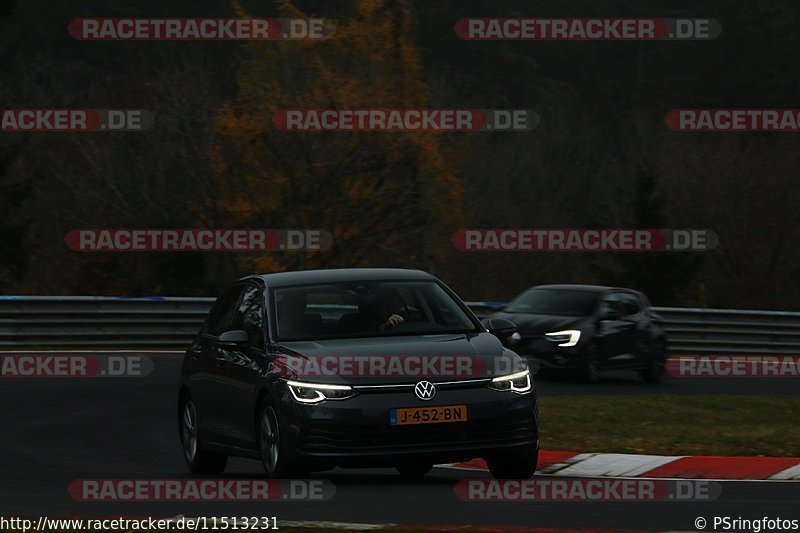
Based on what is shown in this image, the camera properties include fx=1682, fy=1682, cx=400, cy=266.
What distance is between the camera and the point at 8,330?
27609 mm

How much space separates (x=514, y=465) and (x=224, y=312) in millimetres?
3031

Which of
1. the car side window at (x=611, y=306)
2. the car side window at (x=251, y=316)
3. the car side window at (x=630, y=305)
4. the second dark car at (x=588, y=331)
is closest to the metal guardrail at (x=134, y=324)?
the car side window at (x=630, y=305)

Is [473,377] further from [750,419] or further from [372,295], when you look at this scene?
[750,419]

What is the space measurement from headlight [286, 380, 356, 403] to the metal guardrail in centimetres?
1713

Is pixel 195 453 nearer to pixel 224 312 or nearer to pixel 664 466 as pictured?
pixel 224 312

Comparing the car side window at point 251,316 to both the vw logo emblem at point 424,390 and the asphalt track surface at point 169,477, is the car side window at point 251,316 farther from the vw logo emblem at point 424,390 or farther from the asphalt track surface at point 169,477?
the vw logo emblem at point 424,390

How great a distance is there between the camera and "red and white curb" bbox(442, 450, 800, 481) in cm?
1284

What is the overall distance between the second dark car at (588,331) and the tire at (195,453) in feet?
33.8

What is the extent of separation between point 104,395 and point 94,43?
1679 inches

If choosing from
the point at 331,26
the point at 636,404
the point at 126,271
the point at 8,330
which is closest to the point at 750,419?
the point at 636,404

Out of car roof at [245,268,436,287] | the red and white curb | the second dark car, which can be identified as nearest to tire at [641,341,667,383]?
the second dark car

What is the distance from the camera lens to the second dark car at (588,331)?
77.5 ft

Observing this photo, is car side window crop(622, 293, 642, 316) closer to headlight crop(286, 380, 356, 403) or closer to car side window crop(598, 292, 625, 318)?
car side window crop(598, 292, 625, 318)

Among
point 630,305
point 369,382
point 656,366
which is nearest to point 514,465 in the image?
point 369,382
